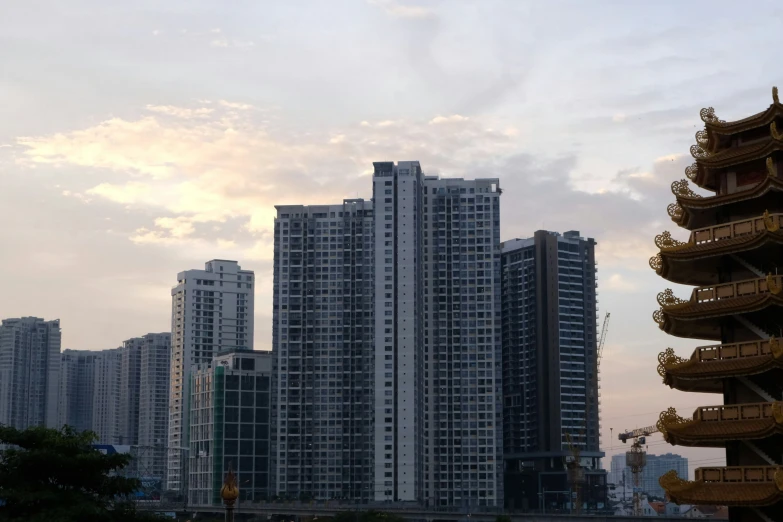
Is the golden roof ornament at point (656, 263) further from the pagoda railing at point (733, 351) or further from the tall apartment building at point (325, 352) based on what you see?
the tall apartment building at point (325, 352)

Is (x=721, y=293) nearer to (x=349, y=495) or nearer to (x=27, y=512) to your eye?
(x=27, y=512)

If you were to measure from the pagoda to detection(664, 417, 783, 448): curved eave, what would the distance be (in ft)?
0.14

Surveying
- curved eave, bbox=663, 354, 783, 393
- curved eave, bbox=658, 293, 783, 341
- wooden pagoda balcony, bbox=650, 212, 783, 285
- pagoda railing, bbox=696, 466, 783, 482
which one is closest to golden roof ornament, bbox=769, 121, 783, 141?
wooden pagoda balcony, bbox=650, 212, 783, 285

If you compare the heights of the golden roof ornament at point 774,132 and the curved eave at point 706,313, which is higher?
the golden roof ornament at point 774,132

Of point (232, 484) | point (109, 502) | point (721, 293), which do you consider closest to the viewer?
point (232, 484)

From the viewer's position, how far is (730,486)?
3800 centimetres

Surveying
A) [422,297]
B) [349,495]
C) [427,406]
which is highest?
[422,297]

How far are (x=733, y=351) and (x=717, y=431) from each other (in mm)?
3043

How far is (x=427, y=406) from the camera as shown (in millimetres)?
184125

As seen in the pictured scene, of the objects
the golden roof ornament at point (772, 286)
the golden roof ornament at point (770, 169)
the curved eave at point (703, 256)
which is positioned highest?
the golden roof ornament at point (770, 169)

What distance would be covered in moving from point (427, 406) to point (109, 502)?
13919cm

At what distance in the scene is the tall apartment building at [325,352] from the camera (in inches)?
7288

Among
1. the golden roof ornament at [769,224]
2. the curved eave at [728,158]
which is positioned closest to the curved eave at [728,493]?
the golden roof ornament at [769,224]

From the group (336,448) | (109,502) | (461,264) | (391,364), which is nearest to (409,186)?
(461,264)
